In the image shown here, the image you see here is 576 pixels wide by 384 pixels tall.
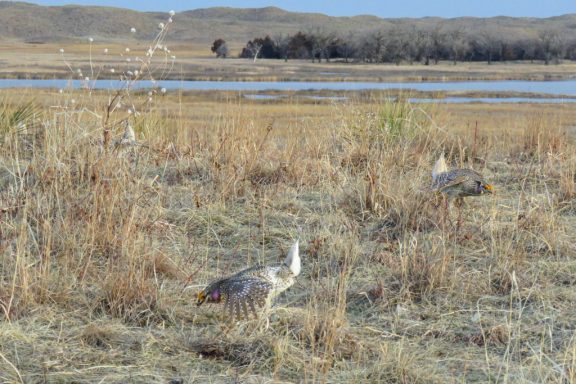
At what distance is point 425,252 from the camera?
18.2 feet

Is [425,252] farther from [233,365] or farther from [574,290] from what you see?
[233,365]

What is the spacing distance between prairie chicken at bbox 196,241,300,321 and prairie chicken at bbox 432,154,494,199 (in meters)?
2.18

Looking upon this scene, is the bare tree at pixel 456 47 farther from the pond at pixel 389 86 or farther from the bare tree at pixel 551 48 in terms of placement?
the pond at pixel 389 86

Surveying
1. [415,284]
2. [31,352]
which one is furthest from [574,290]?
[31,352]

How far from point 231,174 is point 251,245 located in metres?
1.44

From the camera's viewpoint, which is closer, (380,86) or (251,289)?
(251,289)

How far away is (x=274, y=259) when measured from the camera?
5.73m

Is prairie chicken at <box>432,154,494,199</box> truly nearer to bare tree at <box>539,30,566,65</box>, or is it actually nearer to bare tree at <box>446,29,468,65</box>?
bare tree at <box>446,29,468,65</box>

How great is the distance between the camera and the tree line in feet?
202

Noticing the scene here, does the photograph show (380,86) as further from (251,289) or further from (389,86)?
(251,289)

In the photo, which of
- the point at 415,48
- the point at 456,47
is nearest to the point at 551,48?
the point at 456,47

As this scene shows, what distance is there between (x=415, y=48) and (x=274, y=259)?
57.4 m

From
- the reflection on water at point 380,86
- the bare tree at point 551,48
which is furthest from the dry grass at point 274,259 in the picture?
the bare tree at point 551,48

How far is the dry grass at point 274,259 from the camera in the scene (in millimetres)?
4043
